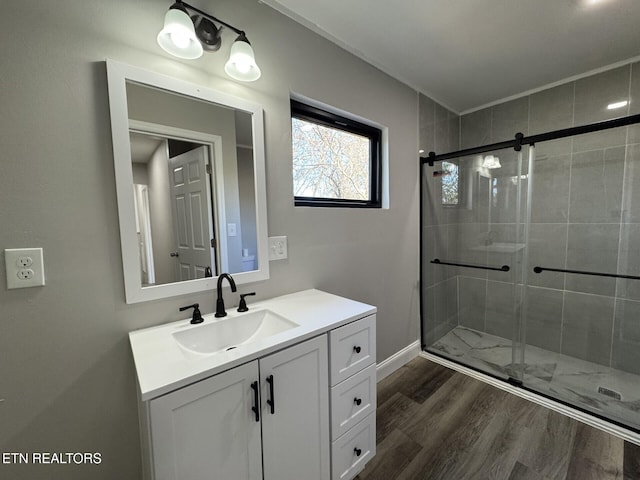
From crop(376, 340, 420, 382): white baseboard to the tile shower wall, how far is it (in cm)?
24

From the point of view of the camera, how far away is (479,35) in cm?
160

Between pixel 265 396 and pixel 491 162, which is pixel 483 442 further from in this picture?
pixel 491 162

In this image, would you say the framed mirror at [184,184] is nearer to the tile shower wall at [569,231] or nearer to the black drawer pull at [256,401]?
the black drawer pull at [256,401]

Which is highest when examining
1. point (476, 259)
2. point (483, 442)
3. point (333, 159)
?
point (333, 159)

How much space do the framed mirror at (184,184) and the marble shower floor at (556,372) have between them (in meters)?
2.06

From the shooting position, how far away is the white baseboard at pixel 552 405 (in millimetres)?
1503

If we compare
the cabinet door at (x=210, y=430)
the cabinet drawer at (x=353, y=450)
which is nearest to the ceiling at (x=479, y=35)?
the cabinet door at (x=210, y=430)

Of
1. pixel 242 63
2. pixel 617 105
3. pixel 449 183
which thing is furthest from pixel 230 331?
pixel 617 105

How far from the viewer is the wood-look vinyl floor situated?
51.8 inches

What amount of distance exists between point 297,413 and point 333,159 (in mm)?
1501

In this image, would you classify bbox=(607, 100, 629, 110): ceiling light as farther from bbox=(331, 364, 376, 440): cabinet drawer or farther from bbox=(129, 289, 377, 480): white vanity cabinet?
bbox=(331, 364, 376, 440): cabinet drawer

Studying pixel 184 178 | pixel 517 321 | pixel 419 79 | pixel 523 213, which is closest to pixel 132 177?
pixel 184 178

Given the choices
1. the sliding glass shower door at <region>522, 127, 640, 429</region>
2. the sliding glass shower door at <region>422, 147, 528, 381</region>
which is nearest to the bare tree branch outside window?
the sliding glass shower door at <region>422, 147, 528, 381</region>

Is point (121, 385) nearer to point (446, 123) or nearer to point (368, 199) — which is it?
point (368, 199)
